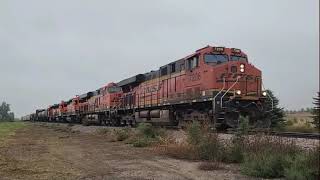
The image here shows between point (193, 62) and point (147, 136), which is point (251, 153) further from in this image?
point (193, 62)

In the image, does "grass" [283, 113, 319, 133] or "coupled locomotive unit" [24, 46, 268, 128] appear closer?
"coupled locomotive unit" [24, 46, 268, 128]

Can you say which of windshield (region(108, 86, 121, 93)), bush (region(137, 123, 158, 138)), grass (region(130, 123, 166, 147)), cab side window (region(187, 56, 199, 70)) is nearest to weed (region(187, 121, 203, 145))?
grass (region(130, 123, 166, 147))

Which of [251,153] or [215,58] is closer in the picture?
[251,153]

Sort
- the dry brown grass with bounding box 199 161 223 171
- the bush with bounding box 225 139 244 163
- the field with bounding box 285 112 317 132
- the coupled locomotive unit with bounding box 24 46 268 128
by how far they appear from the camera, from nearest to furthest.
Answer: the dry brown grass with bounding box 199 161 223 171 → the bush with bounding box 225 139 244 163 → the coupled locomotive unit with bounding box 24 46 268 128 → the field with bounding box 285 112 317 132

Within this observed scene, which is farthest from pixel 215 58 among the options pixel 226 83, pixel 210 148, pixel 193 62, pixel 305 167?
pixel 305 167

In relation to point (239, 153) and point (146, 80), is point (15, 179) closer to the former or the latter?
point (239, 153)

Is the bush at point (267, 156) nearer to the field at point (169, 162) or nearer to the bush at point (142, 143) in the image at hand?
the field at point (169, 162)

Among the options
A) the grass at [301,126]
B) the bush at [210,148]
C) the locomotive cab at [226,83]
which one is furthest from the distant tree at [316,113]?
the bush at [210,148]

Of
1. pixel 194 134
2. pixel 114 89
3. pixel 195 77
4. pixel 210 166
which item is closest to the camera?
pixel 210 166

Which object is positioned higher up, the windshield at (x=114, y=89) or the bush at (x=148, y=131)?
the windshield at (x=114, y=89)

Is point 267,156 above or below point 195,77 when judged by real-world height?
below

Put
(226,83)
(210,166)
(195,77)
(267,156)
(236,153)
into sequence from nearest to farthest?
(267,156), (210,166), (236,153), (226,83), (195,77)

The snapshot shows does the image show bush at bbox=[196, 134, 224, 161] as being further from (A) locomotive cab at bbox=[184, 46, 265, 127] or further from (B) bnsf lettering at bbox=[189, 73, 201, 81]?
(B) bnsf lettering at bbox=[189, 73, 201, 81]

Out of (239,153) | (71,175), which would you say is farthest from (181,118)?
(71,175)
